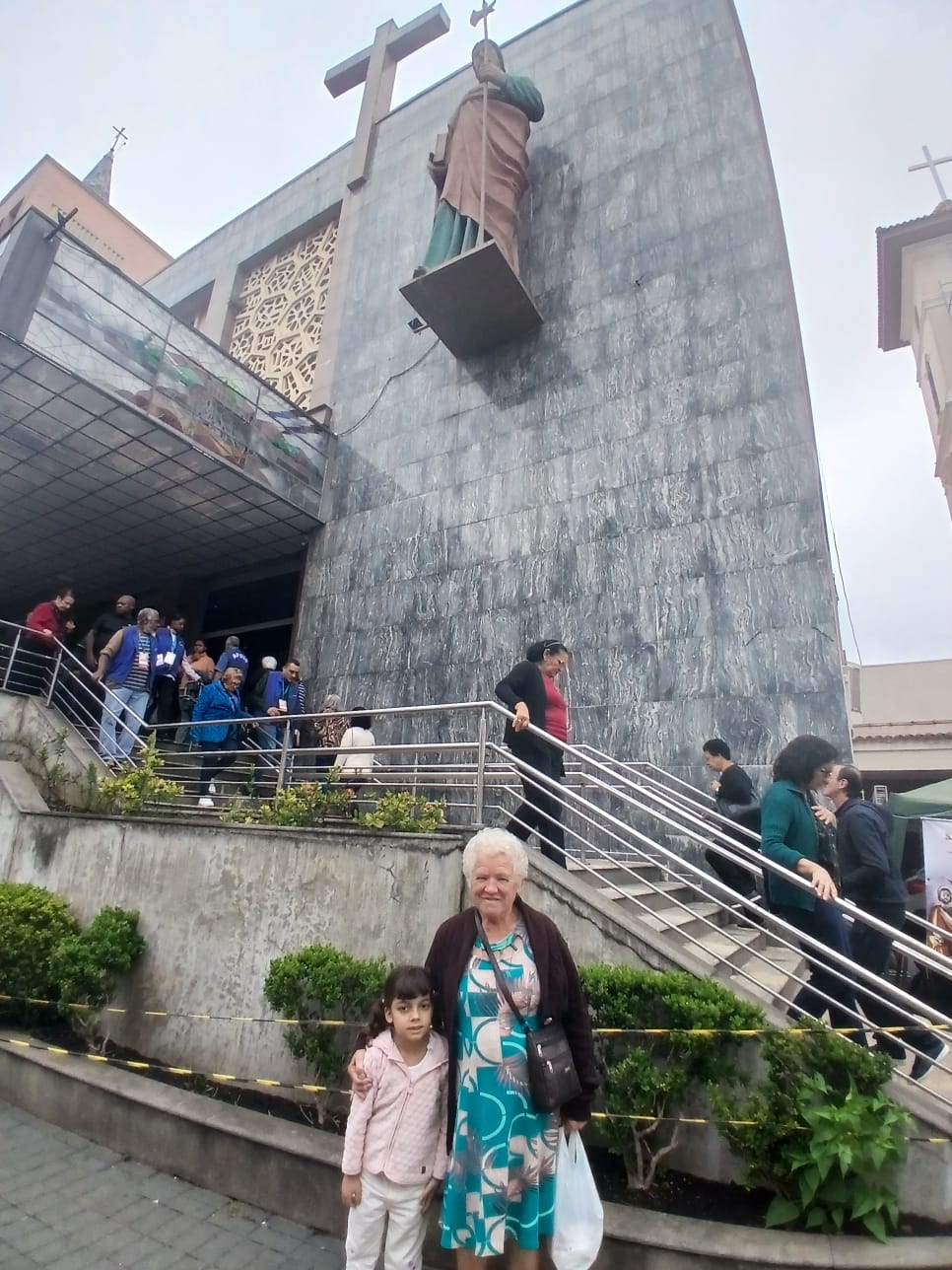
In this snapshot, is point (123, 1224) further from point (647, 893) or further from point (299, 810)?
point (647, 893)

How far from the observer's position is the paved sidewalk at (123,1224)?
2629mm

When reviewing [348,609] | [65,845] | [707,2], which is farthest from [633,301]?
[65,845]

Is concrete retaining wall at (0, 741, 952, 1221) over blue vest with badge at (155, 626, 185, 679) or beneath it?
beneath

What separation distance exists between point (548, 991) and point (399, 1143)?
724 millimetres

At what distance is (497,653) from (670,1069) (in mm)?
5386

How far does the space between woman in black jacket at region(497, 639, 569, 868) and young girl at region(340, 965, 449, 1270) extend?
180 centimetres

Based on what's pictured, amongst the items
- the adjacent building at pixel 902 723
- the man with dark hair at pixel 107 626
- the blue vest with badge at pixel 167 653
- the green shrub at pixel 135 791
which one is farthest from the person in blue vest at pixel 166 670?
the adjacent building at pixel 902 723

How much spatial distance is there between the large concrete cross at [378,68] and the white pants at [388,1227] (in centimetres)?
1444

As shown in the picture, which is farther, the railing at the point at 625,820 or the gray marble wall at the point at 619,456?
the gray marble wall at the point at 619,456

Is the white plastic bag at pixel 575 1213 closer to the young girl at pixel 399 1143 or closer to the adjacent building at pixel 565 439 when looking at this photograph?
the young girl at pixel 399 1143

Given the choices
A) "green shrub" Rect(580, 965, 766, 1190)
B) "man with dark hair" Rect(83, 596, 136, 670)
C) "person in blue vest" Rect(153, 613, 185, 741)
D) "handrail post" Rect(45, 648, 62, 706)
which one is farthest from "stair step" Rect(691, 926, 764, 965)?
"handrail post" Rect(45, 648, 62, 706)

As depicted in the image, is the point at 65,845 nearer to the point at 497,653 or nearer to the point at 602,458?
the point at 497,653

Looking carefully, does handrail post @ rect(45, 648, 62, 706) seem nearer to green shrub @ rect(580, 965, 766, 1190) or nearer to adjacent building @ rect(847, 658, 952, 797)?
green shrub @ rect(580, 965, 766, 1190)

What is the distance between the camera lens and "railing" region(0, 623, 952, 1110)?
2.99 meters
